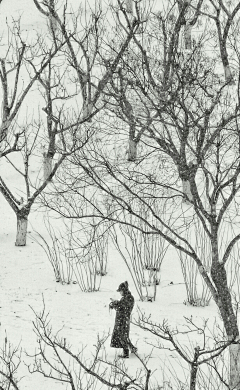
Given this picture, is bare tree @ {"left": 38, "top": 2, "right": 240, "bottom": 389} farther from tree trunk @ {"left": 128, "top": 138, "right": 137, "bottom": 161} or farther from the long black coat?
the long black coat

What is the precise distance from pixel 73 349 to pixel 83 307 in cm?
196

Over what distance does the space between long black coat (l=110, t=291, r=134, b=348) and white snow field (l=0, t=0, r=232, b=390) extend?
0.15 m

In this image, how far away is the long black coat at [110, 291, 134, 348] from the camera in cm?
861

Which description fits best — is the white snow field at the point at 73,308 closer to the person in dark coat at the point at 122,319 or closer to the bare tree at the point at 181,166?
the person in dark coat at the point at 122,319

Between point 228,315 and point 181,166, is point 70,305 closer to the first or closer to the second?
point 181,166

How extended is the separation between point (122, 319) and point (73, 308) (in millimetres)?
2608

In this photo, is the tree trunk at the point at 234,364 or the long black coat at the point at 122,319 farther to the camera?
the long black coat at the point at 122,319

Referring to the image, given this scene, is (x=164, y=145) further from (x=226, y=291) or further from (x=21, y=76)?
(x=21, y=76)

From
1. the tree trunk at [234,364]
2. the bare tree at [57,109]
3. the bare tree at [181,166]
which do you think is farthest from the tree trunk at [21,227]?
the tree trunk at [234,364]

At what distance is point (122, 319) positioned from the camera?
8.62 meters

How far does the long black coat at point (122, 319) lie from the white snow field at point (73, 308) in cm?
15

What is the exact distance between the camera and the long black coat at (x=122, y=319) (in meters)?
8.61

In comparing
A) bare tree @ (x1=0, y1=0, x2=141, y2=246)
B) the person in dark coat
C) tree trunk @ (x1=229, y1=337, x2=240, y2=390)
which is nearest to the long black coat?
the person in dark coat

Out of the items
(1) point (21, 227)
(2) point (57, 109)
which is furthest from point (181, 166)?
(2) point (57, 109)
